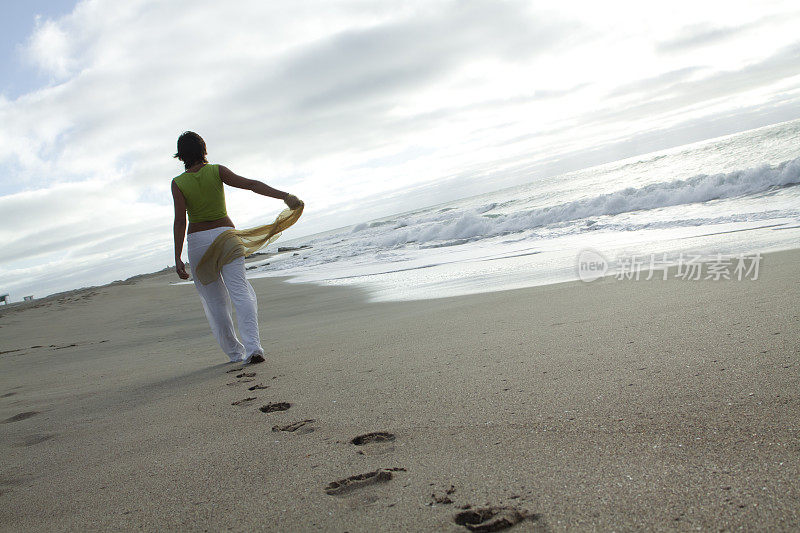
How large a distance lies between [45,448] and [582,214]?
16.4 meters

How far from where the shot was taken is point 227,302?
4.26 metres

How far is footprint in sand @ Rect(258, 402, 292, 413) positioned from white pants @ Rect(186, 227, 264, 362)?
129 centimetres

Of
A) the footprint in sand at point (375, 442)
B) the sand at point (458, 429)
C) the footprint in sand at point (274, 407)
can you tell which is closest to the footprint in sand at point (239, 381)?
the sand at point (458, 429)

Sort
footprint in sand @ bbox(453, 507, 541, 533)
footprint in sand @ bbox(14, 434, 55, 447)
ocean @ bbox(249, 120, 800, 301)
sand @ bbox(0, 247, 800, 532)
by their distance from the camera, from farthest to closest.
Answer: ocean @ bbox(249, 120, 800, 301) < footprint in sand @ bbox(14, 434, 55, 447) < sand @ bbox(0, 247, 800, 532) < footprint in sand @ bbox(453, 507, 541, 533)

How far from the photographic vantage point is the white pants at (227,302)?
13.2ft

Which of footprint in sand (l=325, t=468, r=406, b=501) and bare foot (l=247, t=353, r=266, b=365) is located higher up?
bare foot (l=247, t=353, r=266, b=365)

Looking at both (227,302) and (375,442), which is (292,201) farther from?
(375,442)

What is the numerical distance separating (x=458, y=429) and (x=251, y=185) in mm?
2697

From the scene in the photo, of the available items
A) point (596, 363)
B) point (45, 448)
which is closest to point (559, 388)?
point (596, 363)

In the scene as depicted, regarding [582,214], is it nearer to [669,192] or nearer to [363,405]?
[669,192]

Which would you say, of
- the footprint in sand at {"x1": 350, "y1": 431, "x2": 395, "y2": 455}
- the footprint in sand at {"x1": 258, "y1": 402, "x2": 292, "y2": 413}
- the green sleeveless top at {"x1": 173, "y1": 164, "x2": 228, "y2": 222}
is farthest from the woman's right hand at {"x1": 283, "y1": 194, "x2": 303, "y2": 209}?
the footprint in sand at {"x1": 350, "y1": 431, "x2": 395, "y2": 455}

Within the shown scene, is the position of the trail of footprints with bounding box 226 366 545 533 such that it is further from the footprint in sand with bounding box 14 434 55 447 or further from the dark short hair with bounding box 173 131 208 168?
the dark short hair with bounding box 173 131 208 168

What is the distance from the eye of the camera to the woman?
3.93 m

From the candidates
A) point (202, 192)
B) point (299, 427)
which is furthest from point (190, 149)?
point (299, 427)
